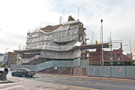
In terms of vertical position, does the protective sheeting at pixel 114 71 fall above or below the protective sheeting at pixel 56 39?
below

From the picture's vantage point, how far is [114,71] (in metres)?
18.6

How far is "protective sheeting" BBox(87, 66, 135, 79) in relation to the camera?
17.3 m

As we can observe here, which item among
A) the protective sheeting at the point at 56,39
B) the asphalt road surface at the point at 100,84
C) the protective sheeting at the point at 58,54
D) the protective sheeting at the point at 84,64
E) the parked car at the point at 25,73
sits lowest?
the asphalt road surface at the point at 100,84

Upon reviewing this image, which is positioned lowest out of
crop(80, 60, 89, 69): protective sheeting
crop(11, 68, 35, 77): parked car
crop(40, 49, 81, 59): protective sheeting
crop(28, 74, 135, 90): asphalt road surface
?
crop(28, 74, 135, 90): asphalt road surface

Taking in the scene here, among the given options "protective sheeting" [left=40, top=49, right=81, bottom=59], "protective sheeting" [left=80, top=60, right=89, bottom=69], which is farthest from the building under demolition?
"protective sheeting" [left=80, top=60, right=89, bottom=69]

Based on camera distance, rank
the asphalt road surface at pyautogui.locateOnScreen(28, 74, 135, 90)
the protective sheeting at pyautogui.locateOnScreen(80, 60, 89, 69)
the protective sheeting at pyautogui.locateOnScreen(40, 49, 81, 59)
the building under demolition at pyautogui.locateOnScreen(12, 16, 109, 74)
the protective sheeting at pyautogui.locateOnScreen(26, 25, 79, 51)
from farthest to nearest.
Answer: the protective sheeting at pyautogui.locateOnScreen(26, 25, 79, 51) < the protective sheeting at pyautogui.locateOnScreen(40, 49, 81, 59) < the building under demolition at pyautogui.locateOnScreen(12, 16, 109, 74) < the protective sheeting at pyautogui.locateOnScreen(80, 60, 89, 69) < the asphalt road surface at pyautogui.locateOnScreen(28, 74, 135, 90)

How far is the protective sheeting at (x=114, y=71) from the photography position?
17.3 metres

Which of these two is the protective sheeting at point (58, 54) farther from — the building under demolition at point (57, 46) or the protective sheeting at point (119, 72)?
the protective sheeting at point (119, 72)

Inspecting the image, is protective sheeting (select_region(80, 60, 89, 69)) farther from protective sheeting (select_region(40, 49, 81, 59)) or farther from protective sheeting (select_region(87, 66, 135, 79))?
protective sheeting (select_region(40, 49, 81, 59))

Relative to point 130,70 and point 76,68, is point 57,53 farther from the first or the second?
point 130,70

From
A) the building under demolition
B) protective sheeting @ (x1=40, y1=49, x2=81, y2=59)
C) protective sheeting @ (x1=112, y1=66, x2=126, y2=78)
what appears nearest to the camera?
protective sheeting @ (x1=112, y1=66, x2=126, y2=78)

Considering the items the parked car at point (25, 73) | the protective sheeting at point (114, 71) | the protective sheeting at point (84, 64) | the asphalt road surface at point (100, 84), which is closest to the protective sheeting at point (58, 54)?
the protective sheeting at point (84, 64)

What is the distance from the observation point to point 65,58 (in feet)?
115

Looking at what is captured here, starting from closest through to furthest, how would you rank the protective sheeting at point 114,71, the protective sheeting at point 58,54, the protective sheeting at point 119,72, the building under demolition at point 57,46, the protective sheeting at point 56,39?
the protective sheeting at point 114,71 → the protective sheeting at point 119,72 → the building under demolition at point 57,46 → the protective sheeting at point 58,54 → the protective sheeting at point 56,39
